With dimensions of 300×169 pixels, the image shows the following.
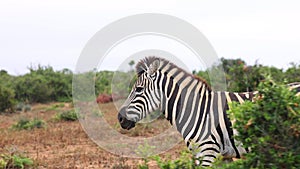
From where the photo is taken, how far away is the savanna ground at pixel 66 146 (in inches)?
306

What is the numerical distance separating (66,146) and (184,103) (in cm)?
585

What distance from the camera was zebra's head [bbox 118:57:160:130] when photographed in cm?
481

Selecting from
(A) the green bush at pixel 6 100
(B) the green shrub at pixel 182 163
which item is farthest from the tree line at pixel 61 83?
(B) the green shrub at pixel 182 163

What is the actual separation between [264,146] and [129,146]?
7.14 m

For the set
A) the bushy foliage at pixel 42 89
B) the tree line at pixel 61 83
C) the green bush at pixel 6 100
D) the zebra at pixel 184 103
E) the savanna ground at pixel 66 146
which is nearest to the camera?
the zebra at pixel 184 103

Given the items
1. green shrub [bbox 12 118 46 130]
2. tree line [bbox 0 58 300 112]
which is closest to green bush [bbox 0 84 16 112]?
tree line [bbox 0 58 300 112]

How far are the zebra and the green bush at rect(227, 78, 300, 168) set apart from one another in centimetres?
149

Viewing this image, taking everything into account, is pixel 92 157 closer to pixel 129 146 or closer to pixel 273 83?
pixel 129 146

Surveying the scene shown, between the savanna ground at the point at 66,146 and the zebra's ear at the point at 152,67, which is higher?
the zebra's ear at the point at 152,67

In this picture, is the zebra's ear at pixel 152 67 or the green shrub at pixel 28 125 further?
the green shrub at pixel 28 125

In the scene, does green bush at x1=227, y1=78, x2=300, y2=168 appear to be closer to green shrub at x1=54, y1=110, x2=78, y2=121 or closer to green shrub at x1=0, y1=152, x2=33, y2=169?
green shrub at x1=0, y1=152, x2=33, y2=169

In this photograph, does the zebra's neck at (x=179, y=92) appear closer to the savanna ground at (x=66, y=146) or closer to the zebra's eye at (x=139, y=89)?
the zebra's eye at (x=139, y=89)

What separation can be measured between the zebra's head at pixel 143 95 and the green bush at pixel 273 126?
208 cm

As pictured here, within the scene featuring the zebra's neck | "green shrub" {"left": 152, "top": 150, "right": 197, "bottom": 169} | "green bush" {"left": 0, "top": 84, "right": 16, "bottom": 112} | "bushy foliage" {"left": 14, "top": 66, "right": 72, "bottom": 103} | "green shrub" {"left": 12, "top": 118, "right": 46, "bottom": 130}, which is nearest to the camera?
"green shrub" {"left": 152, "top": 150, "right": 197, "bottom": 169}
